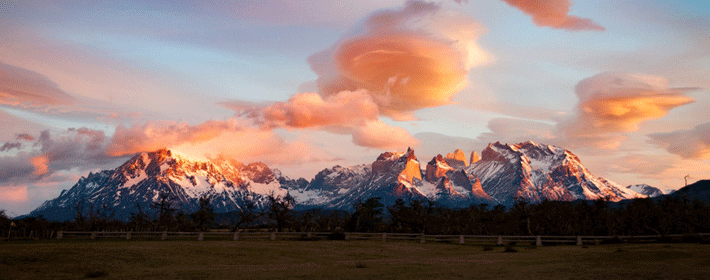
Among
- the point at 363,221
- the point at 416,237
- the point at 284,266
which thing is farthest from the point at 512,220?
the point at 284,266

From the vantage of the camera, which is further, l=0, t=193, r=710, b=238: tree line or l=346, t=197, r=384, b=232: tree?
l=346, t=197, r=384, b=232: tree

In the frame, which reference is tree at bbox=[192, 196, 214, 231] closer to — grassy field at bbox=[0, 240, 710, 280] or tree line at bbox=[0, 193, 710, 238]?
tree line at bbox=[0, 193, 710, 238]

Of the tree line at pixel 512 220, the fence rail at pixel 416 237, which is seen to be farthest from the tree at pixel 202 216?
the fence rail at pixel 416 237

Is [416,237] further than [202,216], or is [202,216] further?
[202,216]

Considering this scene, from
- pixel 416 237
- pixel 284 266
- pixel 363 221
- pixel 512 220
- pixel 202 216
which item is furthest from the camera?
pixel 363 221

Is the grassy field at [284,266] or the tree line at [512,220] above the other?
the tree line at [512,220]

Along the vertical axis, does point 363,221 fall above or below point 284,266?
above

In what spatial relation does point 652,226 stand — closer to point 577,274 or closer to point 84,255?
point 577,274

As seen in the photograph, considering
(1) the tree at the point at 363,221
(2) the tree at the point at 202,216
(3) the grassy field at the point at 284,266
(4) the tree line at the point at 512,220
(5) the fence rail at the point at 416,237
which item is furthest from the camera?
(1) the tree at the point at 363,221

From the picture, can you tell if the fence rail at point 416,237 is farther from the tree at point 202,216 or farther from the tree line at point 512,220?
the tree at point 202,216

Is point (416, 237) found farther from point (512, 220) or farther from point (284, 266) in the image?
point (512, 220)

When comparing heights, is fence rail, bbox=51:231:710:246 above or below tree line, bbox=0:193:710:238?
below

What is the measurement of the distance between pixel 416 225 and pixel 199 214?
140ft

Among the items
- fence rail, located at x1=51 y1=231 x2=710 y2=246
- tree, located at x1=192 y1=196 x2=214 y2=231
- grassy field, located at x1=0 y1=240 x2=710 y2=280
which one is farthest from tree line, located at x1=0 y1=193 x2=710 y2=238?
grassy field, located at x1=0 y1=240 x2=710 y2=280
